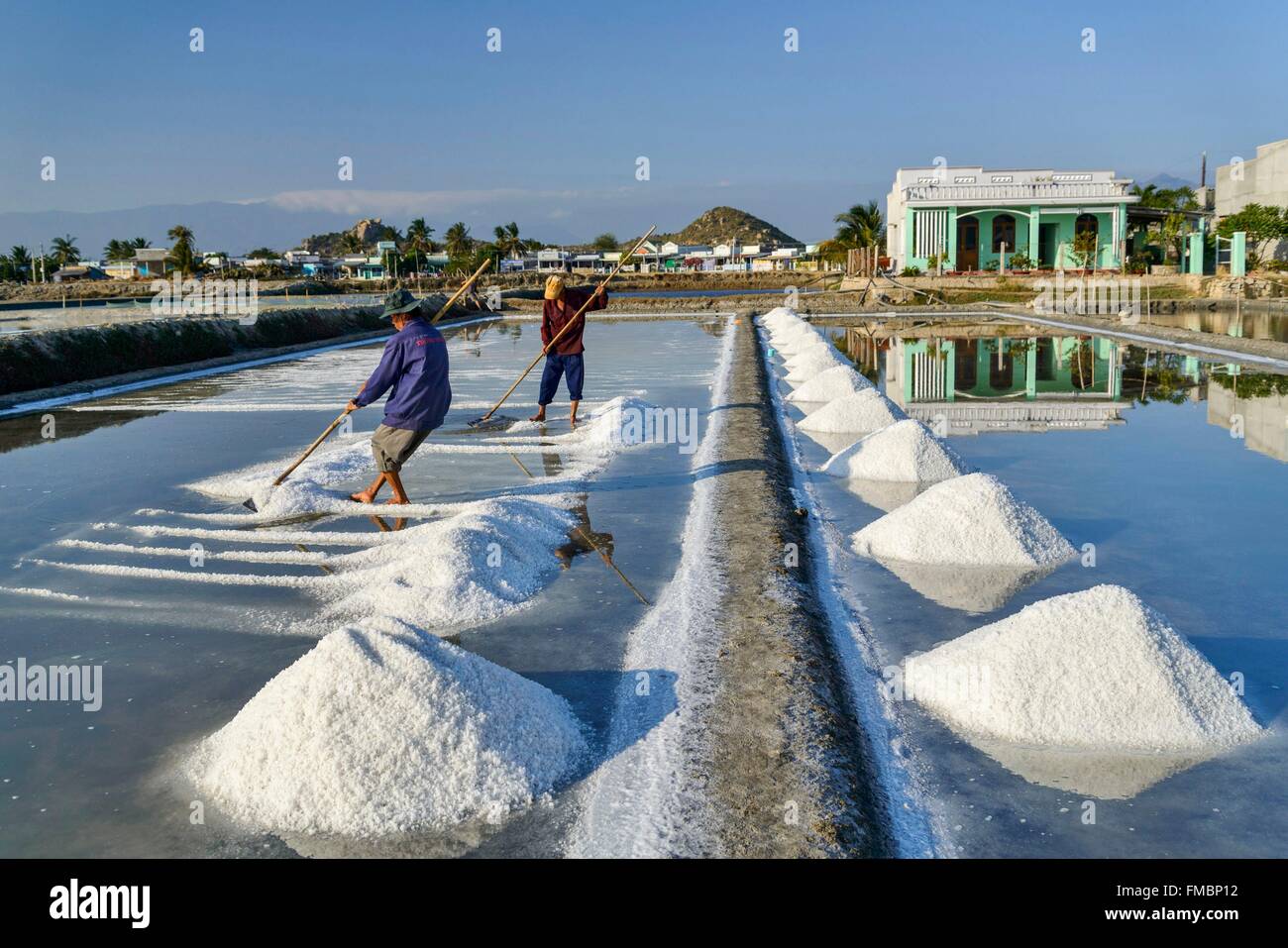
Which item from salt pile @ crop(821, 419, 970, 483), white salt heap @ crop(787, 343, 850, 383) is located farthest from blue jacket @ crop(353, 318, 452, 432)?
white salt heap @ crop(787, 343, 850, 383)

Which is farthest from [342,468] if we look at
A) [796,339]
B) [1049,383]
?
[796,339]

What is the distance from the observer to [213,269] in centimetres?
9262

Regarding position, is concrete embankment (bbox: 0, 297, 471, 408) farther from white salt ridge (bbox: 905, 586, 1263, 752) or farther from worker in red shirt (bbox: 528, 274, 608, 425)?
white salt ridge (bbox: 905, 586, 1263, 752)

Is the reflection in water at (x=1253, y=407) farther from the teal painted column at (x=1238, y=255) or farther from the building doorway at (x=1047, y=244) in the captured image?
the building doorway at (x=1047, y=244)

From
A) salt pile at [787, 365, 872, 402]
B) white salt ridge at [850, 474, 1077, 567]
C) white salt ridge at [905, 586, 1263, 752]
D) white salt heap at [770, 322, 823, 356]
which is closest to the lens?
white salt ridge at [905, 586, 1263, 752]

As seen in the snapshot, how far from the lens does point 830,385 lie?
1057cm

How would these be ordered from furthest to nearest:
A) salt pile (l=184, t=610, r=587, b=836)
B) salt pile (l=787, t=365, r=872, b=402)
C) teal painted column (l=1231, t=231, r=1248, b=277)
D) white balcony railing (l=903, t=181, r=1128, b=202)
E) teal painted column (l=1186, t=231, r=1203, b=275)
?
white balcony railing (l=903, t=181, r=1128, b=202) → teal painted column (l=1186, t=231, r=1203, b=275) → teal painted column (l=1231, t=231, r=1248, b=277) → salt pile (l=787, t=365, r=872, b=402) → salt pile (l=184, t=610, r=587, b=836)

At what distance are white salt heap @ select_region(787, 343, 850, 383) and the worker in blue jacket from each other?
→ 7.05 m

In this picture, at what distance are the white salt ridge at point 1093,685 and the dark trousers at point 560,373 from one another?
6027 mm

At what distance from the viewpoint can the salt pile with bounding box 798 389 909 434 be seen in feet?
28.1

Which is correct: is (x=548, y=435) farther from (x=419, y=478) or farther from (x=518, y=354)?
(x=518, y=354)

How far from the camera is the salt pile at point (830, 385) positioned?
10.2m

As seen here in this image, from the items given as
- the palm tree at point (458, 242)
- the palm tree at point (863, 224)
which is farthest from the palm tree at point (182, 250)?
the palm tree at point (863, 224)

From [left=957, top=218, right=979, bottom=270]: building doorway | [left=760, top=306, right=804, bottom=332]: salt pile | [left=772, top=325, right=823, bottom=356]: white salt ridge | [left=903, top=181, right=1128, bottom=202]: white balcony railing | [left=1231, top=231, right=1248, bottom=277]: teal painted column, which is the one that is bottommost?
[left=772, top=325, right=823, bottom=356]: white salt ridge
